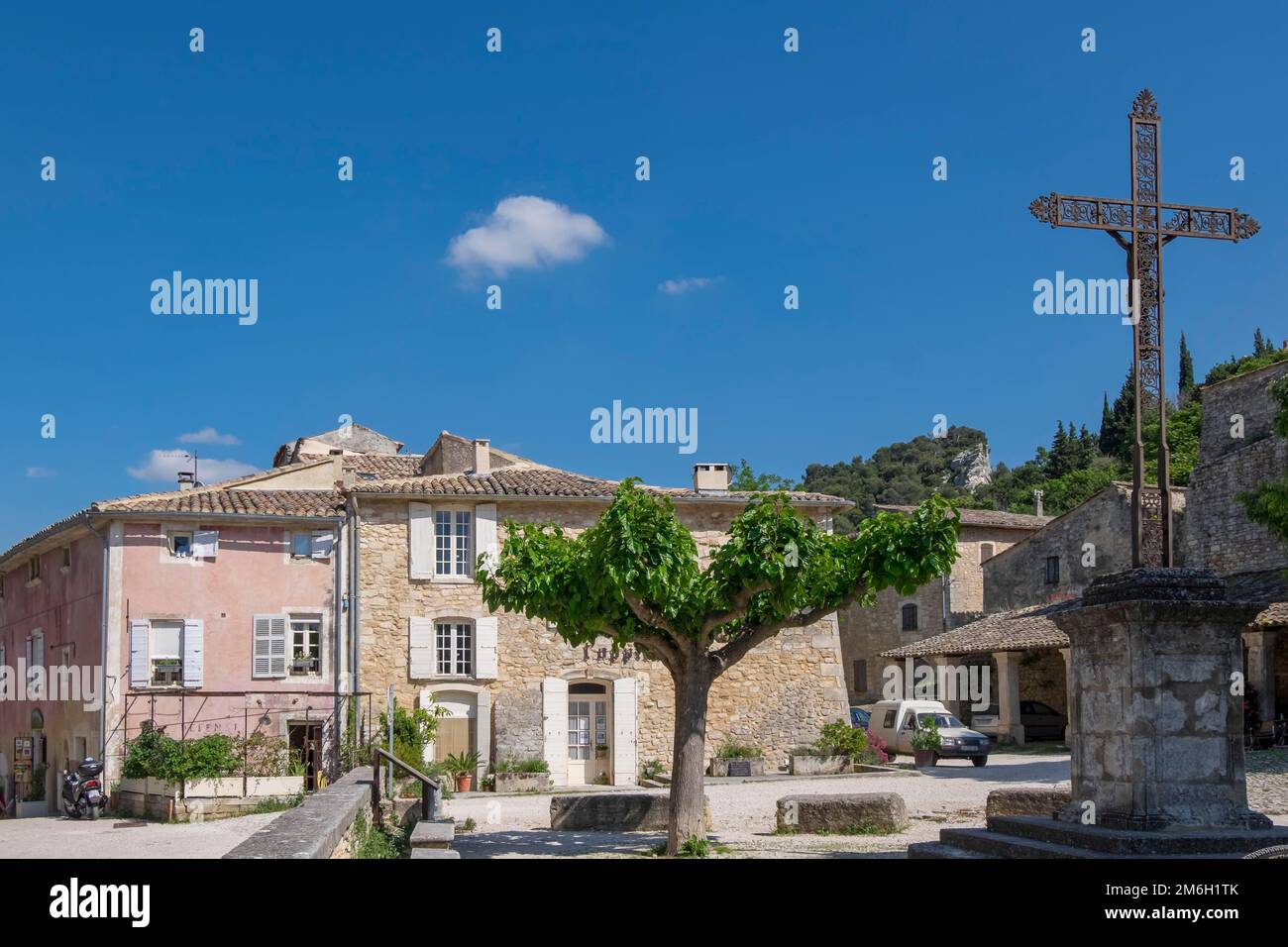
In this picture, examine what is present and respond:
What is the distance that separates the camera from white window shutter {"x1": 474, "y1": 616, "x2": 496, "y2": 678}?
2703cm

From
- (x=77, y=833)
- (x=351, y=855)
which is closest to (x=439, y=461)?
(x=77, y=833)

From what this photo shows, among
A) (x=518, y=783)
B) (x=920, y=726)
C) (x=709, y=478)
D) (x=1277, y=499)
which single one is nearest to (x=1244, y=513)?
(x=920, y=726)

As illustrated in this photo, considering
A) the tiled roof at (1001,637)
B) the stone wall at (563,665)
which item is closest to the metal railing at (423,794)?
the stone wall at (563,665)

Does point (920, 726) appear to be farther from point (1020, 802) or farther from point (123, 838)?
point (123, 838)

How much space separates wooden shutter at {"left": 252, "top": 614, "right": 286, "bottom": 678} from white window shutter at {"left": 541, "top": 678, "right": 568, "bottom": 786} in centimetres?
547

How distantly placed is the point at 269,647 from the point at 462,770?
478 cm

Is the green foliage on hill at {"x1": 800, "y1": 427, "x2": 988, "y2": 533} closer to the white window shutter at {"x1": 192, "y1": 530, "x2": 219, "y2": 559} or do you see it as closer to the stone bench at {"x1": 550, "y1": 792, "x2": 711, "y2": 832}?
the white window shutter at {"x1": 192, "y1": 530, "x2": 219, "y2": 559}

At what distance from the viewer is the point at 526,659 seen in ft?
90.2

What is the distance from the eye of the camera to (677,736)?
1481cm
